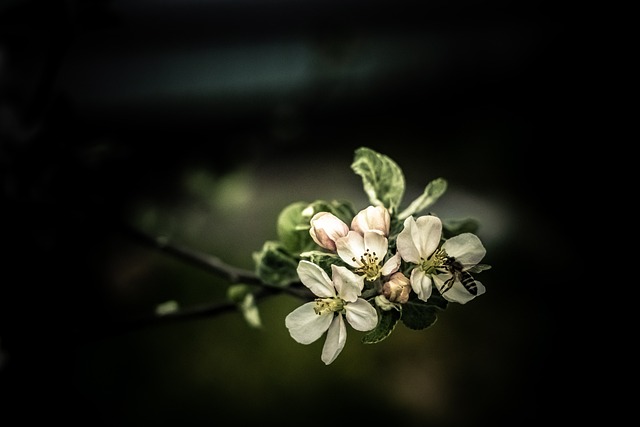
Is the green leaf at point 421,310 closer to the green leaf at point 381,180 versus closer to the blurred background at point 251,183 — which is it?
the green leaf at point 381,180

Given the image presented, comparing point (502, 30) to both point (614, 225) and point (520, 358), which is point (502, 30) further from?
point (520, 358)

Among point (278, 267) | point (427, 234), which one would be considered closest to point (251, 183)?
point (278, 267)

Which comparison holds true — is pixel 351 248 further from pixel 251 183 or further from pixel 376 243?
pixel 251 183

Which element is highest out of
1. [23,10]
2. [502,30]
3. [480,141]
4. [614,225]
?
[502,30]

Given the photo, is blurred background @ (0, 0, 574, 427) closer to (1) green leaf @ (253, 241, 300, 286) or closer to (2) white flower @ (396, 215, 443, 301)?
(1) green leaf @ (253, 241, 300, 286)

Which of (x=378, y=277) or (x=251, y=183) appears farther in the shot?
(x=251, y=183)

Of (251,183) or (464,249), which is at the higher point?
(464,249)

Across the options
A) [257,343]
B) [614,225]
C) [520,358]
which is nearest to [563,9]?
[614,225]
